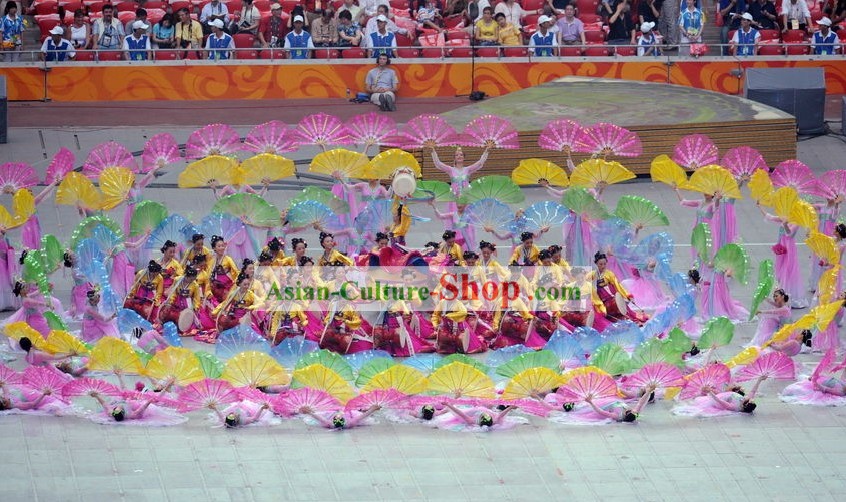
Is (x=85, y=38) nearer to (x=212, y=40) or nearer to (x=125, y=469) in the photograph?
(x=212, y=40)

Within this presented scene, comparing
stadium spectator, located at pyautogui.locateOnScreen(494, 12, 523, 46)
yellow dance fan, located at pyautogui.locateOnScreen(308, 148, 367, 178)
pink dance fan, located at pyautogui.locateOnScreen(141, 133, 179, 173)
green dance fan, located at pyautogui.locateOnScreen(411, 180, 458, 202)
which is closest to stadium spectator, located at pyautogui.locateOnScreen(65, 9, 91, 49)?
stadium spectator, located at pyautogui.locateOnScreen(494, 12, 523, 46)

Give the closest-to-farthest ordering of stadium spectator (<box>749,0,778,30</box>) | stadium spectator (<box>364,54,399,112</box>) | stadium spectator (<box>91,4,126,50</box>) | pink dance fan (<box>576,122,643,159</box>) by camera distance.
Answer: pink dance fan (<box>576,122,643,159</box>) < stadium spectator (<box>91,4,126,50</box>) < stadium spectator (<box>364,54,399,112</box>) < stadium spectator (<box>749,0,778,30</box>)

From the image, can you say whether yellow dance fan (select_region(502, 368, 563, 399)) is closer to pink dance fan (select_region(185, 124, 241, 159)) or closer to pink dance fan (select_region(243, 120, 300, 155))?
pink dance fan (select_region(243, 120, 300, 155))

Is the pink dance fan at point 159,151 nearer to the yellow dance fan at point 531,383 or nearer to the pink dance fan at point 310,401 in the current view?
the pink dance fan at point 310,401

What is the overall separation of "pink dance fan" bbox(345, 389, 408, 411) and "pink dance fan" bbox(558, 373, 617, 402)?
162cm

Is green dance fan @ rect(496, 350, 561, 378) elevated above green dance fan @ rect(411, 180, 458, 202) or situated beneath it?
situated beneath

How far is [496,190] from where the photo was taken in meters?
21.2

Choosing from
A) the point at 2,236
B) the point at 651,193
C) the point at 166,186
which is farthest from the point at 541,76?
the point at 2,236

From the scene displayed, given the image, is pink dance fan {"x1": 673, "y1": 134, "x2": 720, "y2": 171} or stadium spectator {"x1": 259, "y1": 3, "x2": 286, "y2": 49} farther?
stadium spectator {"x1": 259, "y1": 3, "x2": 286, "y2": 49}

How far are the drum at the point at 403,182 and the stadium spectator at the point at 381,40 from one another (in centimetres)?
757

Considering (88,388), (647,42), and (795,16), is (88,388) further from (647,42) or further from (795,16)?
(795,16)

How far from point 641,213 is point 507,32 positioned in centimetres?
843

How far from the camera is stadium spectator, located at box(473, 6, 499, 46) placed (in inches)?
1121

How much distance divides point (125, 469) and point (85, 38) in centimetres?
1358
